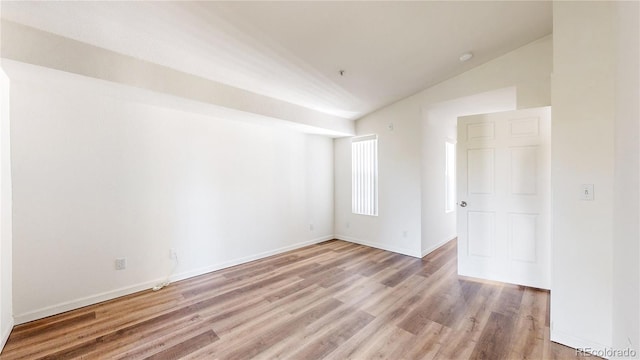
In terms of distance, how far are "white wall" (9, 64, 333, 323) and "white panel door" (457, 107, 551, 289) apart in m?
2.95

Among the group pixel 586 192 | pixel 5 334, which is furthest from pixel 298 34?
pixel 5 334

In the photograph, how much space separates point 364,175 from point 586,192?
10.8 ft

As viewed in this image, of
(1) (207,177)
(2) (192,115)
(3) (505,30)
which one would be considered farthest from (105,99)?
(3) (505,30)

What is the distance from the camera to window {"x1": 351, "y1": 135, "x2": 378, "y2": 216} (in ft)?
15.6

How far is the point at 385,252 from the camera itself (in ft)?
14.2

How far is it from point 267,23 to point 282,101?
152cm

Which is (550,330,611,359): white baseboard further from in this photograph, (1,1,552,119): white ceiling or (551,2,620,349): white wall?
(1,1,552,119): white ceiling

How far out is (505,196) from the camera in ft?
9.78

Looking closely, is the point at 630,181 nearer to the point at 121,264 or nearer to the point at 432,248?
the point at 432,248

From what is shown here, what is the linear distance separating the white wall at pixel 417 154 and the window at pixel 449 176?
10.7 inches

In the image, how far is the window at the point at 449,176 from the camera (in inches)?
194

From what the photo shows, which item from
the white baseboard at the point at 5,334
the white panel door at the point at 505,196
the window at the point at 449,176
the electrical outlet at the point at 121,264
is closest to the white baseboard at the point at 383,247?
the white panel door at the point at 505,196

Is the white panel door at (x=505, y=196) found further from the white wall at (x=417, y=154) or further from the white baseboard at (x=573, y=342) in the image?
the white baseboard at (x=573, y=342)

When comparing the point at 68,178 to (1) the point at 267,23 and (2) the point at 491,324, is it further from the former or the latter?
(2) the point at 491,324
